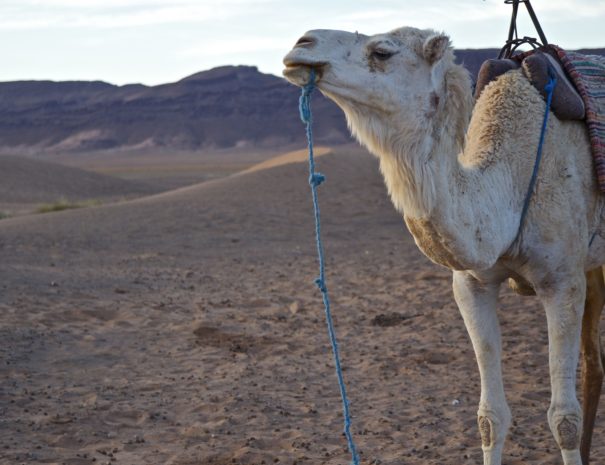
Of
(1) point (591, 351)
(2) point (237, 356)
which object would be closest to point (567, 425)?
(1) point (591, 351)

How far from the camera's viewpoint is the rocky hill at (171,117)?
98.7m

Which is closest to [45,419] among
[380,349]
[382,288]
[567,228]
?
[380,349]

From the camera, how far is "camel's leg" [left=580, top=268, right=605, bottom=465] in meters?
5.68

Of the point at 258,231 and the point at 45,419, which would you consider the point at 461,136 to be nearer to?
the point at 45,419

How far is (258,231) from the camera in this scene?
17719 mm

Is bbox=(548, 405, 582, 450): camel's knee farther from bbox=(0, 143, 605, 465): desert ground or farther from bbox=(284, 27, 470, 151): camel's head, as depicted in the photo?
bbox=(284, 27, 470, 151): camel's head

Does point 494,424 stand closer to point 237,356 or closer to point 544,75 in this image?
point 544,75

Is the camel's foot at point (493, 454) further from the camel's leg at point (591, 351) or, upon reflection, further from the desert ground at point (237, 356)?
the camel's leg at point (591, 351)

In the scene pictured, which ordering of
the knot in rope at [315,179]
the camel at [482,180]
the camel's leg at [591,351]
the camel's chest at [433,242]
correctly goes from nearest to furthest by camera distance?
the camel at [482,180] → the camel's chest at [433,242] → the knot in rope at [315,179] → the camel's leg at [591,351]

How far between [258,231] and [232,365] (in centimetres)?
956

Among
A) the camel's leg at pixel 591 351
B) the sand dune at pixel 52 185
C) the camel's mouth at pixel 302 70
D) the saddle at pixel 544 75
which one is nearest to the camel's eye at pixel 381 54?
the camel's mouth at pixel 302 70

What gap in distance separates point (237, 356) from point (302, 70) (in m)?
5.15

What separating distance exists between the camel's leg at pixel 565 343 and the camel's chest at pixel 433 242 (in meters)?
0.66

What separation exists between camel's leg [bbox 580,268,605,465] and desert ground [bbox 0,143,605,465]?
0.23 meters
